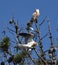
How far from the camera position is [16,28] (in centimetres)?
261

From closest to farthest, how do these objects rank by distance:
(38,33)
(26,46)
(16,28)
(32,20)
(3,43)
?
(26,46)
(32,20)
(38,33)
(16,28)
(3,43)

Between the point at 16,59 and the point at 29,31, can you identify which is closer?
the point at 29,31

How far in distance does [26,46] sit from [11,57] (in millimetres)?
855

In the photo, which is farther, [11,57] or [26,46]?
[11,57]

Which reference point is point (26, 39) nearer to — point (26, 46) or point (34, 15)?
point (26, 46)

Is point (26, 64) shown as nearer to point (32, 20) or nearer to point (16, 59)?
point (16, 59)

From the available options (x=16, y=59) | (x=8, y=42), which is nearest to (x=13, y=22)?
(x=8, y=42)

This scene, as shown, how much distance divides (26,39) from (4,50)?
841mm

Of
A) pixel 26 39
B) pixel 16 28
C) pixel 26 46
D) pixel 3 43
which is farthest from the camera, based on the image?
pixel 3 43

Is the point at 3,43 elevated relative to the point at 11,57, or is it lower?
elevated

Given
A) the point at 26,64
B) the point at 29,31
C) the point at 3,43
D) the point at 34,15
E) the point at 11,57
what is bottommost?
the point at 26,64

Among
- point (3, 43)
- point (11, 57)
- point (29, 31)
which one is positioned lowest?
point (11, 57)

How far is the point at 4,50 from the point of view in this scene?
273 centimetres

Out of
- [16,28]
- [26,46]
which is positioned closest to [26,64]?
[16,28]
